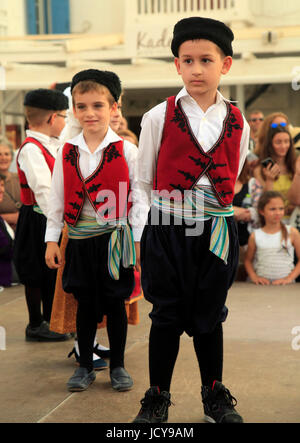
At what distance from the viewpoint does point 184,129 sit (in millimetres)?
2326

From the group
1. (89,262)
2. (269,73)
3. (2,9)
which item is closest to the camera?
(89,262)

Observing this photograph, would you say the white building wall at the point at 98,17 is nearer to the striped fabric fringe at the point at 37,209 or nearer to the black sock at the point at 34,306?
the striped fabric fringe at the point at 37,209

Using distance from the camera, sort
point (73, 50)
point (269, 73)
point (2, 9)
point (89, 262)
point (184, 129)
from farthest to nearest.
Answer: point (2, 9) < point (73, 50) < point (269, 73) < point (89, 262) < point (184, 129)

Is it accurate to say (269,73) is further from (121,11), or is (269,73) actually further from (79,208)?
(79,208)

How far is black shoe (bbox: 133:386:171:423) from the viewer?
235 centimetres

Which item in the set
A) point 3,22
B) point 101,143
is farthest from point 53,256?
point 3,22

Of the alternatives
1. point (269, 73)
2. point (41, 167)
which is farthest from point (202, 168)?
point (269, 73)

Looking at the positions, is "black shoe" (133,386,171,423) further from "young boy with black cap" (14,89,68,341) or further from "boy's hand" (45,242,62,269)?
"young boy with black cap" (14,89,68,341)

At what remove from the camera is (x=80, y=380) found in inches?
111

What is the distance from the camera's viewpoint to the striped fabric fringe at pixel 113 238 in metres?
2.81

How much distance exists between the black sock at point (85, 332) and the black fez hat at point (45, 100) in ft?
4.18

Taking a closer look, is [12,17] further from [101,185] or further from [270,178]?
[101,185]

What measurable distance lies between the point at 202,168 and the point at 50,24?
36.4 ft

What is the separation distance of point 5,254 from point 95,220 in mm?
2688
